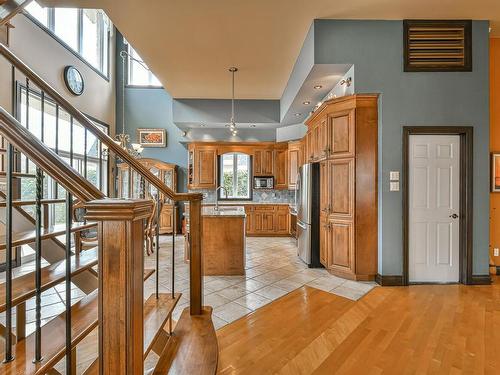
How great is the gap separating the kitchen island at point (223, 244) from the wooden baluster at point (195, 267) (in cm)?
175

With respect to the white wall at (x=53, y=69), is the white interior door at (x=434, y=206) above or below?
below

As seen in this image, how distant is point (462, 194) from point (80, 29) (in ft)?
26.1

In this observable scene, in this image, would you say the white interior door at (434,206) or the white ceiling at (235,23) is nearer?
the white ceiling at (235,23)

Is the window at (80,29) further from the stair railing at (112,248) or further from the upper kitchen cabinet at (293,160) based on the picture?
the upper kitchen cabinet at (293,160)

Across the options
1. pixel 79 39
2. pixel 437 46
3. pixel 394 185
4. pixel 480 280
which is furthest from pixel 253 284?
pixel 79 39

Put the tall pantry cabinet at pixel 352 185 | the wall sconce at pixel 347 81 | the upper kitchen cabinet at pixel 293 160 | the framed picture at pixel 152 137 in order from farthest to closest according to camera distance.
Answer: the framed picture at pixel 152 137 → the upper kitchen cabinet at pixel 293 160 → the wall sconce at pixel 347 81 → the tall pantry cabinet at pixel 352 185

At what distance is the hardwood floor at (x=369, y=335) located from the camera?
6.23ft

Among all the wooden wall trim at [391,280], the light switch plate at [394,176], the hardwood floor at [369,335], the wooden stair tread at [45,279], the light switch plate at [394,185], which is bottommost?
the hardwood floor at [369,335]

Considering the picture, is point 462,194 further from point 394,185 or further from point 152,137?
point 152,137

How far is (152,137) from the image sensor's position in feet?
24.2

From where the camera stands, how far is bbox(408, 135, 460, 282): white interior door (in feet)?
11.1

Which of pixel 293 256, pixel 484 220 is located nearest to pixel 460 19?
pixel 484 220

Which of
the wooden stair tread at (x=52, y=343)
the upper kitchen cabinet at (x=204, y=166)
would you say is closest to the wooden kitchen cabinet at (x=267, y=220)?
the upper kitchen cabinet at (x=204, y=166)

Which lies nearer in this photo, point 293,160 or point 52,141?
point 52,141
